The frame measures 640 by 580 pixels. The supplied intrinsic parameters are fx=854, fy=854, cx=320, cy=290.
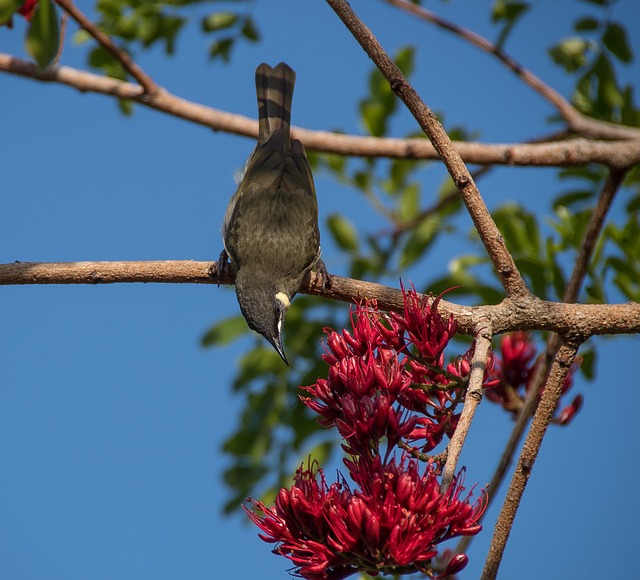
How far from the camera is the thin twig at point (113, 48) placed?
4.54 m

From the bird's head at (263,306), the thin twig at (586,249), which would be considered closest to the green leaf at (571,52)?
the thin twig at (586,249)

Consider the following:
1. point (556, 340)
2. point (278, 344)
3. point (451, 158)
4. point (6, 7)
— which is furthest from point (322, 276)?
point (6, 7)

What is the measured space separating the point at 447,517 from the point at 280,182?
3.60 m

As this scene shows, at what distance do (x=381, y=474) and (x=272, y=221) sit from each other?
3.15 m

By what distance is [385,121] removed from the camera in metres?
5.89

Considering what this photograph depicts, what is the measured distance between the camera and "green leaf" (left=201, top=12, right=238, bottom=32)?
5.70 meters

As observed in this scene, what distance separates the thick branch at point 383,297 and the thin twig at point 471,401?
14 centimetres

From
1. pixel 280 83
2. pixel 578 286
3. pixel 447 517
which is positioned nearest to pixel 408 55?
pixel 280 83

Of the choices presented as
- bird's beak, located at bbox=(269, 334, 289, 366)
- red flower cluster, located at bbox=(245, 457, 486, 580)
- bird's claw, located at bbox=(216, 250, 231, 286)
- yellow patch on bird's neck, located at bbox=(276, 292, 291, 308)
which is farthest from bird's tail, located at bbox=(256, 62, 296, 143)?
red flower cluster, located at bbox=(245, 457, 486, 580)

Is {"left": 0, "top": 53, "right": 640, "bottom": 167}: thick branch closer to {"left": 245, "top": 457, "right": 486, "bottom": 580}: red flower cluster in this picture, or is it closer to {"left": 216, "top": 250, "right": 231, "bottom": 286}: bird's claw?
{"left": 216, "top": 250, "right": 231, "bottom": 286}: bird's claw

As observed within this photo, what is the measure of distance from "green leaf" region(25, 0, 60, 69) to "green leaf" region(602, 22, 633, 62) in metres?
3.40

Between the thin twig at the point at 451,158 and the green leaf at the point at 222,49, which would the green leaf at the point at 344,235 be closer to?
the green leaf at the point at 222,49

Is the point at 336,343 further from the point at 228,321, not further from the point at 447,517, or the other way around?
the point at 228,321

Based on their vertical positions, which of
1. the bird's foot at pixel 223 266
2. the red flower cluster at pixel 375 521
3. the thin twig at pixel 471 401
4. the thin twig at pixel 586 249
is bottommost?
the red flower cluster at pixel 375 521
